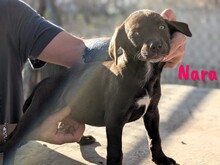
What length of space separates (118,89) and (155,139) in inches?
16.0

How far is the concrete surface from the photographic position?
2.59 metres

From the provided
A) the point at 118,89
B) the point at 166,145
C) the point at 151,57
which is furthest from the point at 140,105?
the point at 166,145

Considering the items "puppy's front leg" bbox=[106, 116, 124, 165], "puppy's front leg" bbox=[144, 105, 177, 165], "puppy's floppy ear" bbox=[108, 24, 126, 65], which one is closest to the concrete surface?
"puppy's front leg" bbox=[144, 105, 177, 165]

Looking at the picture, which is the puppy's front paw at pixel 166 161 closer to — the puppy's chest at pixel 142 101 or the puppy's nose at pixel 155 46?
the puppy's chest at pixel 142 101

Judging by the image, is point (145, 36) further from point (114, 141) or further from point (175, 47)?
point (114, 141)

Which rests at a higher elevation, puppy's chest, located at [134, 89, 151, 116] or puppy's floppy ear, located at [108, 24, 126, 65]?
puppy's floppy ear, located at [108, 24, 126, 65]

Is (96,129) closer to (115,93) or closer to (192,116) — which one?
(192,116)

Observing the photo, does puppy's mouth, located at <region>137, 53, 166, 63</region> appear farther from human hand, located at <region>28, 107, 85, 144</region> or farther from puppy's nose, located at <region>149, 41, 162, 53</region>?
human hand, located at <region>28, 107, 85, 144</region>

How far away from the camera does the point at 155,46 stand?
2.00m

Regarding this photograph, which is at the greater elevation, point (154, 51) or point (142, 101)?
point (154, 51)

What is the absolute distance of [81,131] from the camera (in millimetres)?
2715

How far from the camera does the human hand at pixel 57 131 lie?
8.25 ft

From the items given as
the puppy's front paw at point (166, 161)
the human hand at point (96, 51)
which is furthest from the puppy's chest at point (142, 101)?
the human hand at point (96, 51)

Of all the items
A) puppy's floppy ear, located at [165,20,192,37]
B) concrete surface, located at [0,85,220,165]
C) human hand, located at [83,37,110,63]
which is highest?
puppy's floppy ear, located at [165,20,192,37]
